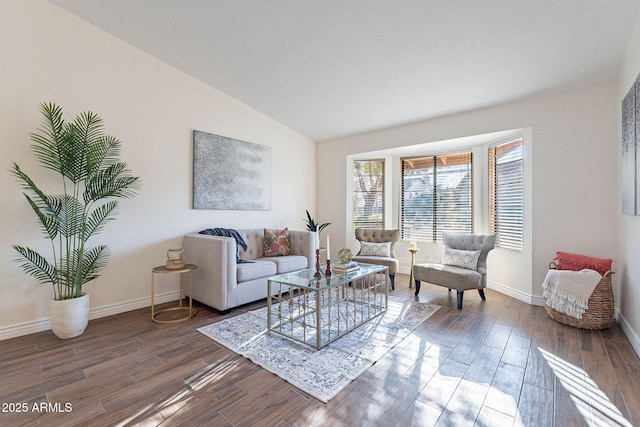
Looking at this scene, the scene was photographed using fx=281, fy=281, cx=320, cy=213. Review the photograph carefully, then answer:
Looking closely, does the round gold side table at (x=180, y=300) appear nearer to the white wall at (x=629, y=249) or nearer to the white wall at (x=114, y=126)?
the white wall at (x=114, y=126)

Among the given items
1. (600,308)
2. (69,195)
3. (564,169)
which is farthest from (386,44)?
(69,195)

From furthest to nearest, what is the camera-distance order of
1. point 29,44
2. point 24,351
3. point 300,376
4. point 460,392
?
point 29,44 < point 24,351 < point 300,376 < point 460,392

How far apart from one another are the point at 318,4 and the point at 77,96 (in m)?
2.57

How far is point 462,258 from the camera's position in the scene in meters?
3.62

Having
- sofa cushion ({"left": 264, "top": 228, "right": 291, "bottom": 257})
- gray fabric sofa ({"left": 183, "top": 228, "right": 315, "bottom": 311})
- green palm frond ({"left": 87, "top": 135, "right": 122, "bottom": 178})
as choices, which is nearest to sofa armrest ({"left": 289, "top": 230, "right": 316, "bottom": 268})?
sofa cushion ({"left": 264, "top": 228, "right": 291, "bottom": 257})

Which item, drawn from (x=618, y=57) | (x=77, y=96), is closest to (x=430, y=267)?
(x=618, y=57)

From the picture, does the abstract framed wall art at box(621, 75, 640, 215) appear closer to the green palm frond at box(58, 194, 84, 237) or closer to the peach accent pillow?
the peach accent pillow

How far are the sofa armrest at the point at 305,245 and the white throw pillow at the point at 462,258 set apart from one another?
1840 mm

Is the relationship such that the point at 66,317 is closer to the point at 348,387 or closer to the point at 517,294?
the point at 348,387

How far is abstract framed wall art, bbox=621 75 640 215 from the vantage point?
2.20m

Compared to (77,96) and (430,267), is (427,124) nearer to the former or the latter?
(430,267)

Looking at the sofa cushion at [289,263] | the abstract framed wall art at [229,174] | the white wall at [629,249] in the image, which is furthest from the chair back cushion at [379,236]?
the white wall at [629,249]

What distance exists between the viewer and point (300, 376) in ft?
6.20

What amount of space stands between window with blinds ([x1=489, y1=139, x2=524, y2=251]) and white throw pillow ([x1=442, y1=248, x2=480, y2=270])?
2.30 feet
